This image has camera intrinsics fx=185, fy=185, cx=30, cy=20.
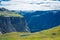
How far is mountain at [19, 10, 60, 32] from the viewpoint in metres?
8.62

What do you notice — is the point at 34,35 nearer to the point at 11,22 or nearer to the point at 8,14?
the point at 11,22

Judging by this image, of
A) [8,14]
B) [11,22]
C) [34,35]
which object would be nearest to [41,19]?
[34,35]

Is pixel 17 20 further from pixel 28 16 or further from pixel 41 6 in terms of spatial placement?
pixel 41 6

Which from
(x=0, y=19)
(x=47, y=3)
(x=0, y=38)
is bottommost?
(x=0, y=38)

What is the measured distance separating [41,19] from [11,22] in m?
1.44

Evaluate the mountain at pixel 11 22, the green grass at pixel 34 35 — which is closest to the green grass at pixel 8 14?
the mountain at pixel 11 22

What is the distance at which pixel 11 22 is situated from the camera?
8.80 meters

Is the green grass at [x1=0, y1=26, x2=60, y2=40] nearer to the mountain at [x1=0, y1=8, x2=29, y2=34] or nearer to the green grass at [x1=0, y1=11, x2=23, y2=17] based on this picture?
the mountain at [x1=0, y1=8, x2=29, y2=34]

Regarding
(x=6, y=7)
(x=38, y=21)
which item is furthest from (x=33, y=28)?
(x=6, y=7)

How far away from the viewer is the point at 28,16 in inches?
343

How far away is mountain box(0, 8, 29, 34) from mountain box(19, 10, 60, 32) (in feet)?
0.80

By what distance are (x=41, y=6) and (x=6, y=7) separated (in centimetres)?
167

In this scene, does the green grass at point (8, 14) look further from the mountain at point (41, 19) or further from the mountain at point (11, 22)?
the mountain at point (41, 19)

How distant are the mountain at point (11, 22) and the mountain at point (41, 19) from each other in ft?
0.80
